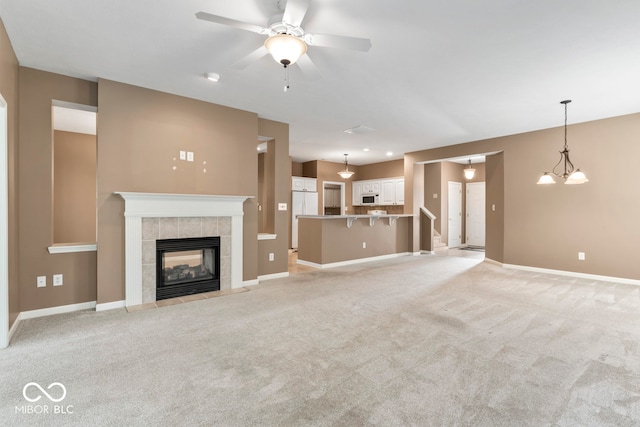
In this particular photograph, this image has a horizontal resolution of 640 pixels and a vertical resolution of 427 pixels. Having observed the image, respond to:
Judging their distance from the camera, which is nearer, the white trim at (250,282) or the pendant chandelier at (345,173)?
the white trim at (250,282)

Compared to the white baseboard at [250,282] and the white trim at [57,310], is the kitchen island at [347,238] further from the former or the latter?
the white trim at [57,310]

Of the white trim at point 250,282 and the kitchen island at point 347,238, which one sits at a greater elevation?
the kitchen island at point 347,238

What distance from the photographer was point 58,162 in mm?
5703

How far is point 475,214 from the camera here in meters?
9.84

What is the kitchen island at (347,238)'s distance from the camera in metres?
6.27

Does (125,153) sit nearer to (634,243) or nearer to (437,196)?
(634,243)

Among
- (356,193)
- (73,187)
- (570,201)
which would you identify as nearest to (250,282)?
(73,187)

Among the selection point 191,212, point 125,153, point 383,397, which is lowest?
point 383,397

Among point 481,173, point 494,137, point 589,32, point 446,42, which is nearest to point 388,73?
point 446,42

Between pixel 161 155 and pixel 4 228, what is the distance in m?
1.78

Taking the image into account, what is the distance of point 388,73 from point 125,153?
3.25m

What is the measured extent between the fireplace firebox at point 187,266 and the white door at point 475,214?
8428 millimetres
